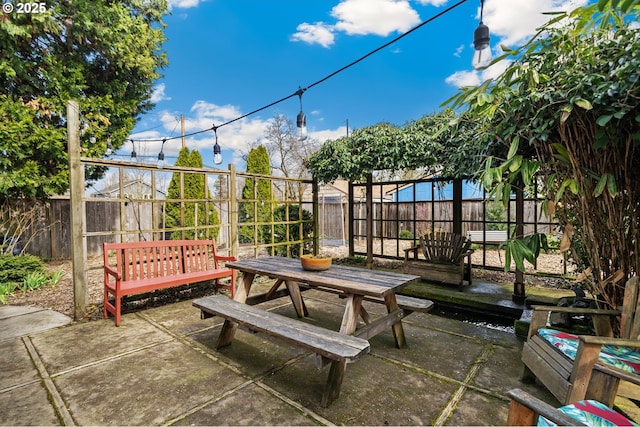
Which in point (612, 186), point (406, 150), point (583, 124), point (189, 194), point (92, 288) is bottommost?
point (92, 288)

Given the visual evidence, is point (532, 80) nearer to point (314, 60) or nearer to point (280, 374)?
point (280, 374)

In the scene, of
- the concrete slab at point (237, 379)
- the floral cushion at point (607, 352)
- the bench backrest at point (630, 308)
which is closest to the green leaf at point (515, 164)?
the bench backrest at point (630, 308)

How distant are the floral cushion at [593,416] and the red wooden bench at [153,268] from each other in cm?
330

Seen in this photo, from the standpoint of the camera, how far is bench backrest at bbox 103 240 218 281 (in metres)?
3.27

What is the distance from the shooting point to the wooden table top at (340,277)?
2.09 metres

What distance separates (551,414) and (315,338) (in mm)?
1092

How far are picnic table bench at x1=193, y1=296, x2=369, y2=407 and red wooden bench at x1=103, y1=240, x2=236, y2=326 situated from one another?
1.25 metres

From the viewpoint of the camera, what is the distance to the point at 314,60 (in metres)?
9.24

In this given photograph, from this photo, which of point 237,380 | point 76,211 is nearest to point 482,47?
point 237,380

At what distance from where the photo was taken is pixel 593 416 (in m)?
1.12

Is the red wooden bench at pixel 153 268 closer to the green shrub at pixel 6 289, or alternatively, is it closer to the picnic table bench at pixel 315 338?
the picnic table bench at pixel 315 338

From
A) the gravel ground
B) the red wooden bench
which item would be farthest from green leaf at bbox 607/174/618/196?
the red wooden bench

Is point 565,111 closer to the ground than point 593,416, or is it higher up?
higher up

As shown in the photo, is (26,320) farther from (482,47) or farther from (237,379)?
(482,47)
